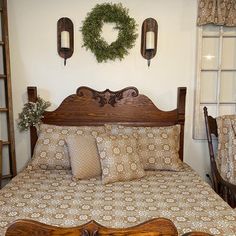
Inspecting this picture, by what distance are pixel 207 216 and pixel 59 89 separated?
191 centimetres

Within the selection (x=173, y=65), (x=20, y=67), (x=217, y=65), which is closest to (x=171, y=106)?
(x=173, y=65)

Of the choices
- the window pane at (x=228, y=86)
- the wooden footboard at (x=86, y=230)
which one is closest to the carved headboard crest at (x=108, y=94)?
the window pane at (x=228, y=86)

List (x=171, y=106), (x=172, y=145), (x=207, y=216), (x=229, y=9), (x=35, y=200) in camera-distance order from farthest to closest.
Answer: (x=171, y=106), (x=229, y=9), (x=172, y=145), (x=35, y=200), (x=207, y=216)

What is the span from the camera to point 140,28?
274cm

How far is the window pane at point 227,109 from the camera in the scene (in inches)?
114

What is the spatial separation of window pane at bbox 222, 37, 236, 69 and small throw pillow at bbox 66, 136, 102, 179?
1.64 meters

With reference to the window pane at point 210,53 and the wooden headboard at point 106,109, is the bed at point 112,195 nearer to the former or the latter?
the wooden headboard at point 106,109

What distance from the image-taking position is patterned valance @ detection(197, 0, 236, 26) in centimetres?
263

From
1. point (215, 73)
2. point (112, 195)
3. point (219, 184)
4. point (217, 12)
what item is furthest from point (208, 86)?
point (112, 195)

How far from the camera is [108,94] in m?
2.75

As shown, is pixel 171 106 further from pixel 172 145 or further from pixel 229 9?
pixel 229 9

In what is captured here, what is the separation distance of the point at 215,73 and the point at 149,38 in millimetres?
798

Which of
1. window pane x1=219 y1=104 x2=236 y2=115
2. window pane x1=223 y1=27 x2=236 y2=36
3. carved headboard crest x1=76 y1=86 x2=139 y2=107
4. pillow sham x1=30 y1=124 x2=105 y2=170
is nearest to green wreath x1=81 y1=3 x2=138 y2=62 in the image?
carved headboard crest x1=76 y1=86 x2=139 y2=107

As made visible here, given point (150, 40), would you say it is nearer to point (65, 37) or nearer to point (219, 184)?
point (65, 37)
